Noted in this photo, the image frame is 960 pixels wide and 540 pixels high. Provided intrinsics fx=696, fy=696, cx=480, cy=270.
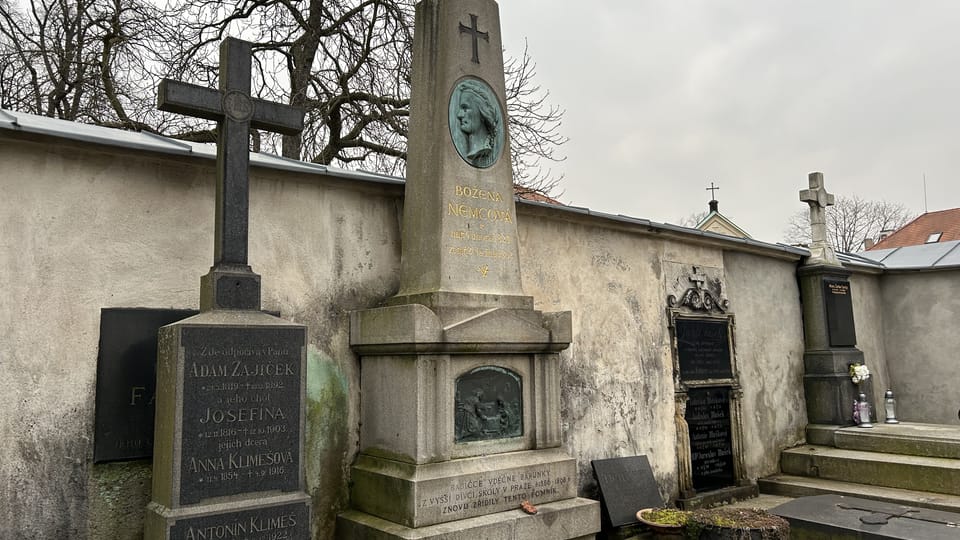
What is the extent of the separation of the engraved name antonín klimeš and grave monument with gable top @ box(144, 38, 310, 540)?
150 centimetres

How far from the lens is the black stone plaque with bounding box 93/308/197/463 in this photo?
395cm

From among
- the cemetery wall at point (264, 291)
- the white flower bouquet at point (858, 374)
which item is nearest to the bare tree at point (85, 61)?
the cemetery wall at point (264, 291)

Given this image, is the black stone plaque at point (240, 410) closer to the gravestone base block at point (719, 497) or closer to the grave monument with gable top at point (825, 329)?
the gravestone base block at point (719, 497)

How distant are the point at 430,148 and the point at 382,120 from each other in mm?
6036

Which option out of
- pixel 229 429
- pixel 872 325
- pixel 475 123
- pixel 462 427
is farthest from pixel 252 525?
pixel 872 325

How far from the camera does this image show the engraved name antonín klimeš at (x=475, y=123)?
197 inches

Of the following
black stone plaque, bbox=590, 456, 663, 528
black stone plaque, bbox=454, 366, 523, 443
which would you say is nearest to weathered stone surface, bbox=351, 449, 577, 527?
black stone plaque, bbox=454, 366, 523, 443

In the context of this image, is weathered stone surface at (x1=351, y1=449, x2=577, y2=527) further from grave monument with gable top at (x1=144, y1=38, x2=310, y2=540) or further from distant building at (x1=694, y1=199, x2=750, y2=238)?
distant building at (x1=694, y1=199, x2=750, y2=238)

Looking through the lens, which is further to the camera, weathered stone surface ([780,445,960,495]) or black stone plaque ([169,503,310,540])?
weathered stone surface ([780,445,960,495])

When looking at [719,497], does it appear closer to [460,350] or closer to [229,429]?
[460,350]

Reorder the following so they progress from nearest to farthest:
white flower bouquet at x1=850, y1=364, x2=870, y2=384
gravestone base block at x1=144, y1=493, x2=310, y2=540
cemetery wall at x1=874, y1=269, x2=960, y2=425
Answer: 1. gravestone base block at x1=144, y1=493, x2=310, y2=540
2. white flower bouquet at x1=850, y1=364, x2=870, y2=384
3. cemetery wall at x1=874, y1=269, x2=960, y2=425

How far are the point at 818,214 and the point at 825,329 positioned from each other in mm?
1492

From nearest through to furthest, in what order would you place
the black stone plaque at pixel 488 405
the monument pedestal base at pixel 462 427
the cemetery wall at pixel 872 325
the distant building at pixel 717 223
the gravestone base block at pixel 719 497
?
the monument pedestal base at pixel 462 427 < the black stone plaque at pixel 488 405 < the gravestone base block at pixel 719 497 < the cemetery wall at pixel 872 325 < the distant building at pixel 717 223

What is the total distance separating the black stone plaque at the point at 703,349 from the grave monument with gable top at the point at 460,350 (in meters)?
2.52
